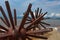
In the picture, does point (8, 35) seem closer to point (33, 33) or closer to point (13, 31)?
point (13, 31)

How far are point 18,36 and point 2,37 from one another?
19cm

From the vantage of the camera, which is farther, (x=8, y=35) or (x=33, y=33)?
(x=33, y=33)

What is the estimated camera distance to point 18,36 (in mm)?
2264

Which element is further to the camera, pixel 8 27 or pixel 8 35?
pixel 8 27

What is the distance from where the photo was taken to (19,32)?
2312 mm

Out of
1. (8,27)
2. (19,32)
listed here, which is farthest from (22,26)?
(8,27)

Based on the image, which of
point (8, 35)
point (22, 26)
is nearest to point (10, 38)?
point (8, 35)

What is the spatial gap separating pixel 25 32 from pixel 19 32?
0.09 m

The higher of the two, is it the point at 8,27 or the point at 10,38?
the point at 8,27

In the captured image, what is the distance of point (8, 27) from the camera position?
2.44 m

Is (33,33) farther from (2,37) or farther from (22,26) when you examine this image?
(2,37)

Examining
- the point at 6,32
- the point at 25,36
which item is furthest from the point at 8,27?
the point at 25,36

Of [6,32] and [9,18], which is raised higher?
[9,18]

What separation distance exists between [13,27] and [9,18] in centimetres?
14
